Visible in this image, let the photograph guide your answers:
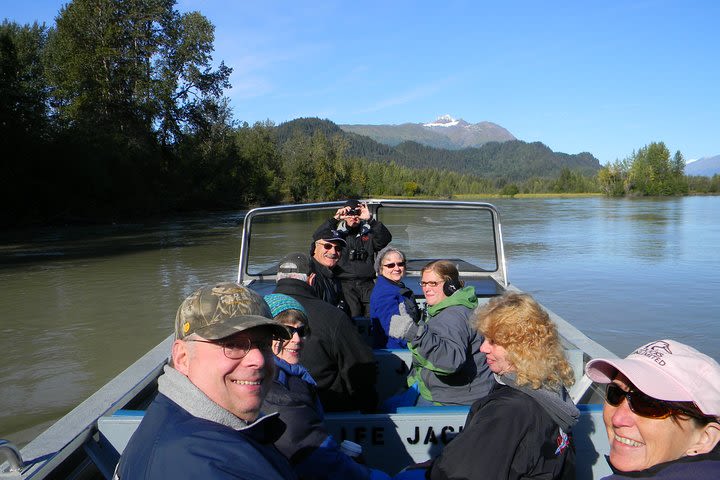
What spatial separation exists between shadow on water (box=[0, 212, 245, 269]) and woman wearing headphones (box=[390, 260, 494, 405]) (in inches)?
623

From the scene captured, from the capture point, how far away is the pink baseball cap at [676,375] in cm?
128

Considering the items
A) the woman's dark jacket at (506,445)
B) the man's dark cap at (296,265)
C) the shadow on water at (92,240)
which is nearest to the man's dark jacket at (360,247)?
the man's dark cap at (296,265)

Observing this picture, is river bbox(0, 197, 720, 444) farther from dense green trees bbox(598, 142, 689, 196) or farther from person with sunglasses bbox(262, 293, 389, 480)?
dense green trees bbox(598, 142, 689, 196)

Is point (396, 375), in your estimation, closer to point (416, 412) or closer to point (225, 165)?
point (416, 412)

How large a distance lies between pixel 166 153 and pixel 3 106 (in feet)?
56.0

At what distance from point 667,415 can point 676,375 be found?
99 mm

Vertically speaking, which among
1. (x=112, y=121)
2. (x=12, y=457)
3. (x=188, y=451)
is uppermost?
(x=112, y=121)

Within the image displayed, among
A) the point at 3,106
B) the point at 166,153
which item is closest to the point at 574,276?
the point at 3,106

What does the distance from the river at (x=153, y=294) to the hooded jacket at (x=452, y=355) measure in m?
3.82

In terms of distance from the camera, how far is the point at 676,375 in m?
1.31

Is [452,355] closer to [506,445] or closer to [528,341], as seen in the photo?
[528,341]

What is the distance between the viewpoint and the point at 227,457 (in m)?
1.20

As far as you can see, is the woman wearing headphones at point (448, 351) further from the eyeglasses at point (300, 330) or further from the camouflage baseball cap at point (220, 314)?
the camouflage baseball cap at point (220, 314)

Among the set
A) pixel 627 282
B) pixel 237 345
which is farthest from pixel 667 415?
pixel 627 282
